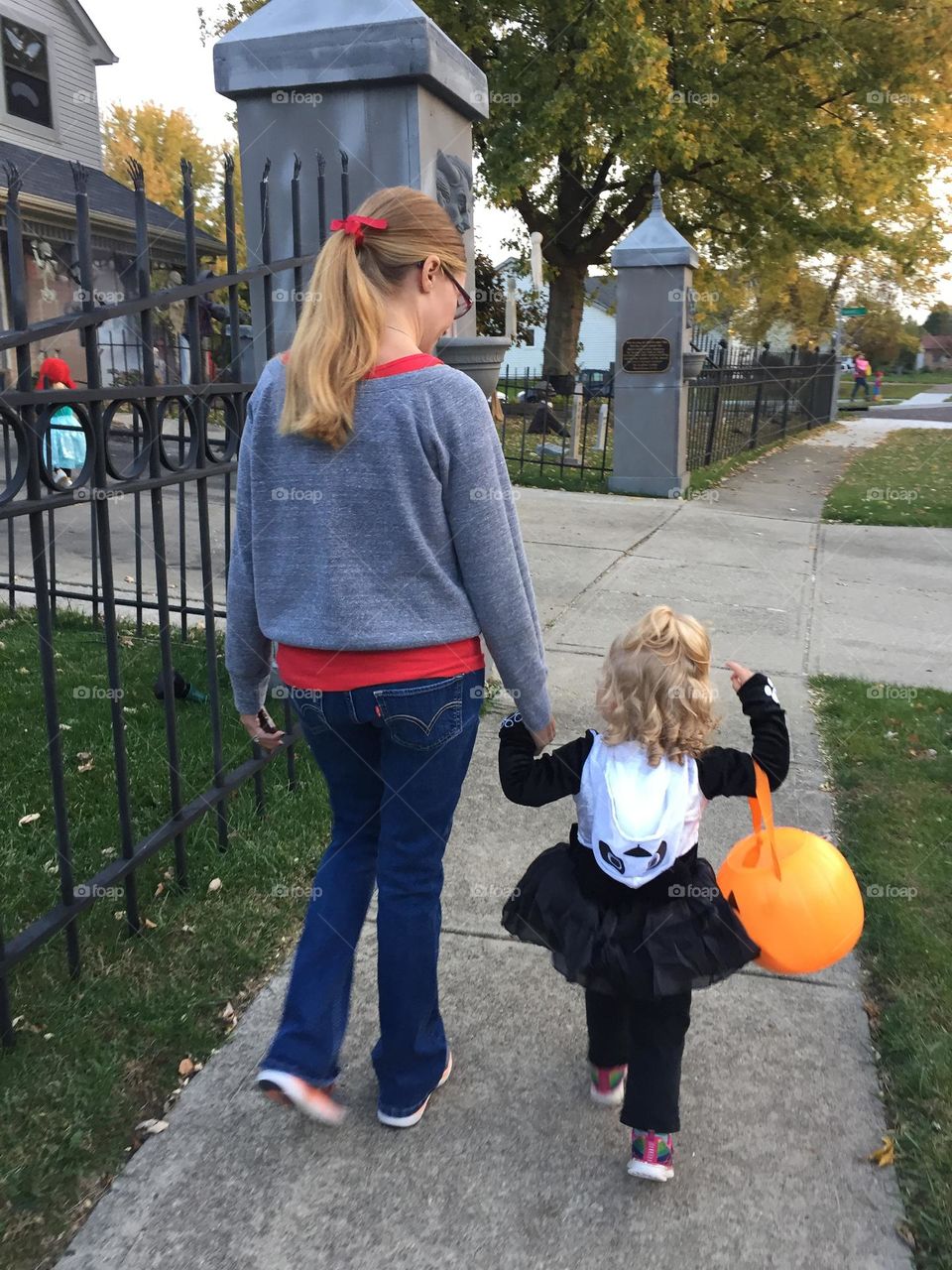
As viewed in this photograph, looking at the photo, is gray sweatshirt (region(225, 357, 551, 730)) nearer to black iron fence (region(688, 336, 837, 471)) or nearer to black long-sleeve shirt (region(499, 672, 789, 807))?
black long-sleeve shirt (region(499, 672, 789, 807))

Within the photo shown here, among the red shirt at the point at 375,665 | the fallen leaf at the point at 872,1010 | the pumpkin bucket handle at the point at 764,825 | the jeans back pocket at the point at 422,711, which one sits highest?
the red shirt at the point at 375,665

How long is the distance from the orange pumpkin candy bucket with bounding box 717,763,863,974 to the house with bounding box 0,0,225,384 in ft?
52.0

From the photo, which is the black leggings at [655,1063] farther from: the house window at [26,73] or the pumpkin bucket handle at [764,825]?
the house window at [26,73]

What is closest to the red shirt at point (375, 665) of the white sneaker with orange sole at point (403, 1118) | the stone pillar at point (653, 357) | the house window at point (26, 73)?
the white sneaker with orange sole at point (403, 1118)

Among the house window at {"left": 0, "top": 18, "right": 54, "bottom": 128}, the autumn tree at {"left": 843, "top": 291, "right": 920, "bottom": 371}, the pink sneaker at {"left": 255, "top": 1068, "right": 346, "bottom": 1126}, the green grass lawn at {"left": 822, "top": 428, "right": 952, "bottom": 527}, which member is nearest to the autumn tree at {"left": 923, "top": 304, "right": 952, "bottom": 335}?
the autumn tree at {"left": 843, "top": 291, "right": 920, "bottom": 371}

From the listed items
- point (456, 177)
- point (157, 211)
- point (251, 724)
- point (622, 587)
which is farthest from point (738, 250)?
point (251, 724)

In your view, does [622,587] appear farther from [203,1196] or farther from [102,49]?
[102,49]

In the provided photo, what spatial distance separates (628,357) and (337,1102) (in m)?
9.93

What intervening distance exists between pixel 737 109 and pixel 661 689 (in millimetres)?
18008

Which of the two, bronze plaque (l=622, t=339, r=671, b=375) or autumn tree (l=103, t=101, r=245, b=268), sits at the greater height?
autumn tree (l=103, t=101, r=245, b=268)

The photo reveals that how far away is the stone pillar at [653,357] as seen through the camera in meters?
11.1

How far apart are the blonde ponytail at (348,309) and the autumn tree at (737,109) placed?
1507 cm

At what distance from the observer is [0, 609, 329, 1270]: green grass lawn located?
2188mm

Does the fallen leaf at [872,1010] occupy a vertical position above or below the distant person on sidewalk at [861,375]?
below
